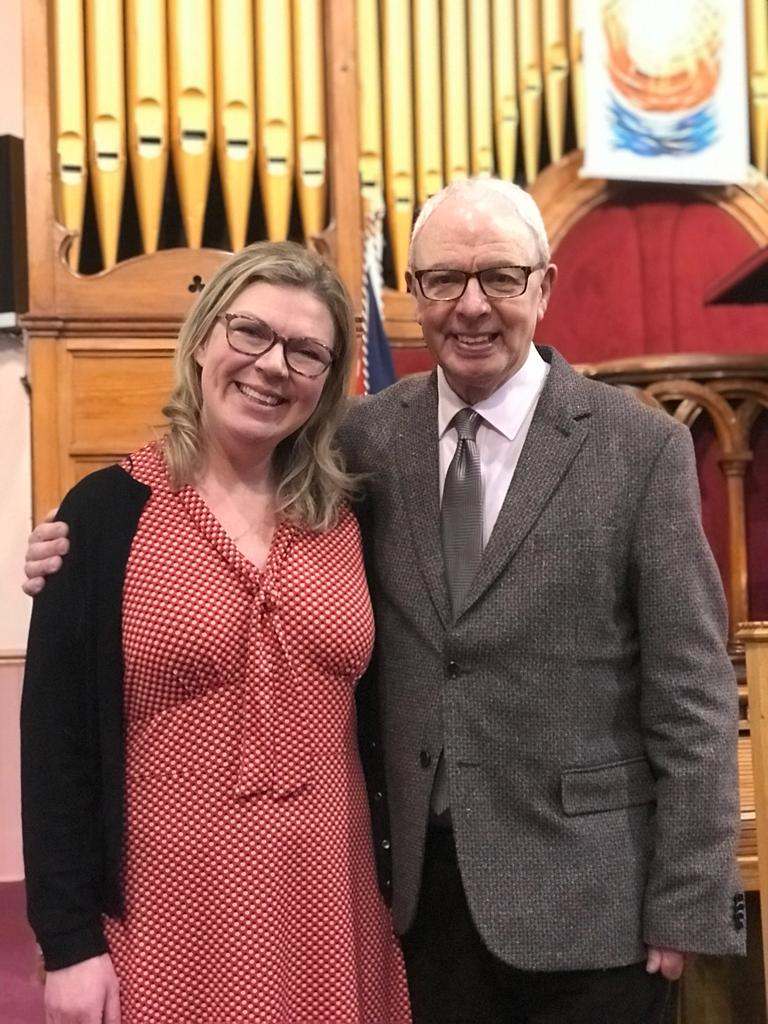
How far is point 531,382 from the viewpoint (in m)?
1.90

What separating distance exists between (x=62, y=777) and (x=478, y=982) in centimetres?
64

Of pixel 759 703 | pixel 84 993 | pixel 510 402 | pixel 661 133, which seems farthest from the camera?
pixel 661 133

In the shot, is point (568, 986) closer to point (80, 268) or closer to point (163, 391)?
point (163, 391)

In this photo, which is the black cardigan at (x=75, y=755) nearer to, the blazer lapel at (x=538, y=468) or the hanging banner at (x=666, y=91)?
the blazer lapel at (x=538, y=468)

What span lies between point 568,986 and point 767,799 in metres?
0.78

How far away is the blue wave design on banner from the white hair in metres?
3.42

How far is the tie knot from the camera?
6.17 ft

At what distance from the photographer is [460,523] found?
185 cm

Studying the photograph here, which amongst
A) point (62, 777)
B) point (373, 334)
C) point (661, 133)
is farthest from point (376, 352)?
point (62, 777)

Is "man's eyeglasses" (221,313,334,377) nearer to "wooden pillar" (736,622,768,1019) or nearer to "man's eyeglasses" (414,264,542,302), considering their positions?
"man's eyeglasses" (414,264,542,302)

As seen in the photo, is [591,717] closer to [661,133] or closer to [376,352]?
[376,352]

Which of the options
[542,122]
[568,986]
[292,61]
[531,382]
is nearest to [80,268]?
[292,61]

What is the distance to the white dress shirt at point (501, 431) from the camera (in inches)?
73.0

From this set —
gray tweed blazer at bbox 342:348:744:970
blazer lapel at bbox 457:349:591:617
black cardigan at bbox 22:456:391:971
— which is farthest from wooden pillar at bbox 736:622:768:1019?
black cardigan at bbox 22:456:391:971
